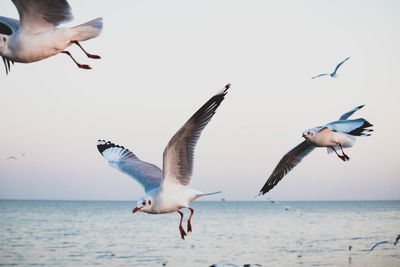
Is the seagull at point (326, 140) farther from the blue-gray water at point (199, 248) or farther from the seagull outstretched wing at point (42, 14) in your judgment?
the blue-gray water at point (199, 248)

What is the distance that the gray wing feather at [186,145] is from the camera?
4.61m

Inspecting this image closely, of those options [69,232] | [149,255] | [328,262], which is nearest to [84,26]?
[328,262]

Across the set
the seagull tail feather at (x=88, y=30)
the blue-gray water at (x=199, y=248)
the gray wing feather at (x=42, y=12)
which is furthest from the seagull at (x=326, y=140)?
the blue-gray water at (x=199, y=248)

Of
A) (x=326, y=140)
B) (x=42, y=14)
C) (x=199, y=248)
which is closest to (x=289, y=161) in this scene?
(x=326, y=140)

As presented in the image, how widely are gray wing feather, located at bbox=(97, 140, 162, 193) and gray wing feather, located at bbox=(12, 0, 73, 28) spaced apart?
215 centimetres

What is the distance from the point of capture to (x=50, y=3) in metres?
3.67

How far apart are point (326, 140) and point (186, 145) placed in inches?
93.6

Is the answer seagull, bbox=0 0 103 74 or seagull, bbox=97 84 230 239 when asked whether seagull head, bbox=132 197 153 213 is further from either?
seagull, bbox=0 0 103 74

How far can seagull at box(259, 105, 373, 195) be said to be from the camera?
532cm

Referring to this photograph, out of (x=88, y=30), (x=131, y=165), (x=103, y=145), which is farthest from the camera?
(x=103, y=145)

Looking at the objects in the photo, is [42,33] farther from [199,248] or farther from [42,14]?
[199,248]

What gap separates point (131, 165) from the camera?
6.75m

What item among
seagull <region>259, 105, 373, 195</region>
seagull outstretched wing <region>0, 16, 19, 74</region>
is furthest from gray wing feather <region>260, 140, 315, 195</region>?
seagull outstretched wing <region>0, 16, 19, 74</region>

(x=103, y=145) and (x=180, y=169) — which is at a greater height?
(x=103, y=145)
